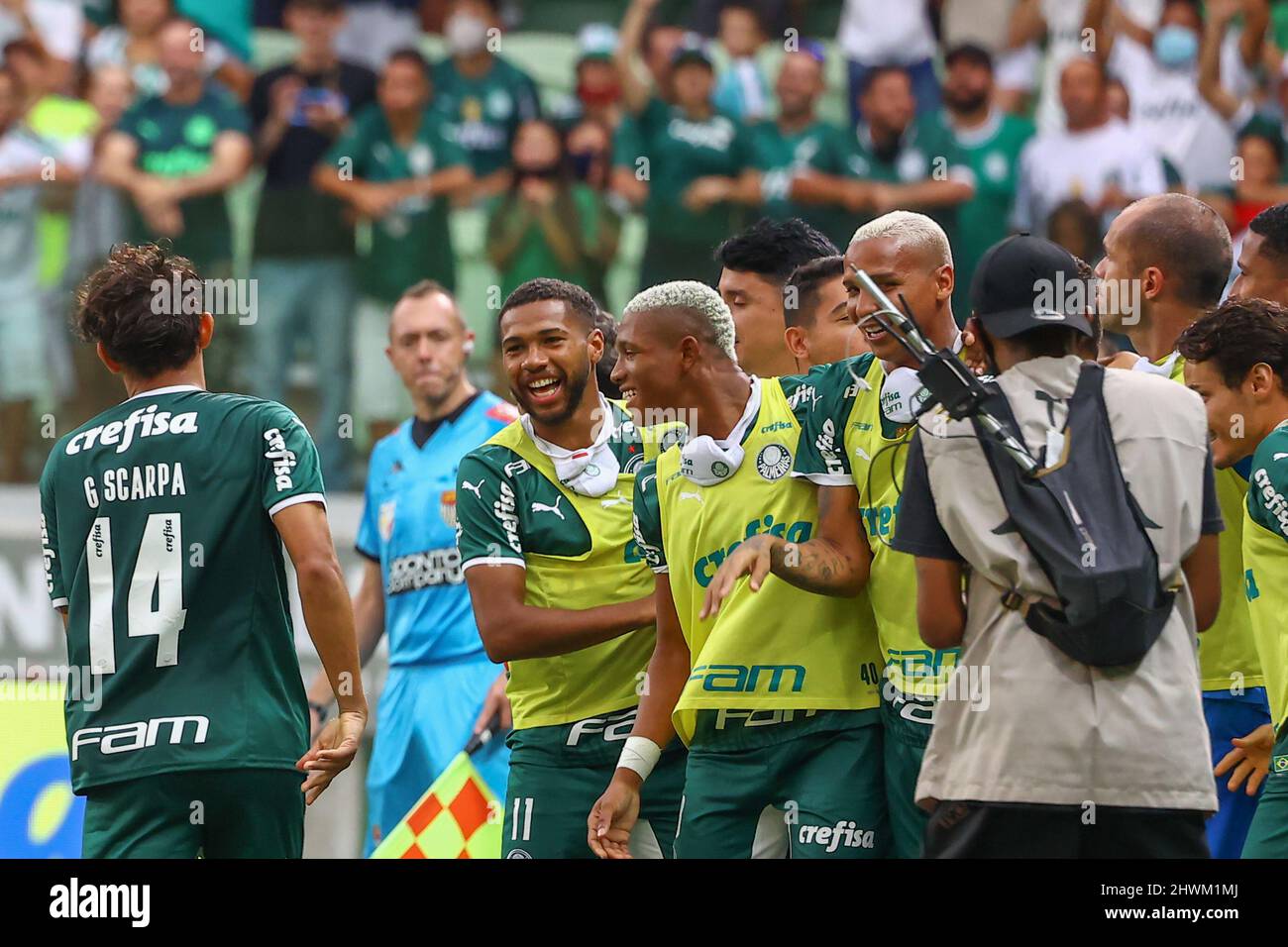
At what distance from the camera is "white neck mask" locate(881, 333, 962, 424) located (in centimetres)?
541

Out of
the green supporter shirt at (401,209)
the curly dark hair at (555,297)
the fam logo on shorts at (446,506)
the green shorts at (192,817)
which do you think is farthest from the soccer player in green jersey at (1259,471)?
the green supporter shirt at (401,209)

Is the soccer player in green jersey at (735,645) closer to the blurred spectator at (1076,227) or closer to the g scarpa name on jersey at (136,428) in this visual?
the g scarpa name on jersey at (136,428)

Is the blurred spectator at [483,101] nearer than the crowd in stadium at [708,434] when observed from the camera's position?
No

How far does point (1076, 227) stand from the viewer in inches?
453

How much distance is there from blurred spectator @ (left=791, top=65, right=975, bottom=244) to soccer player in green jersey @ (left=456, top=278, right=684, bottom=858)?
17.5 feet

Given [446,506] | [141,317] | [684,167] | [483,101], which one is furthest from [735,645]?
[483,101]

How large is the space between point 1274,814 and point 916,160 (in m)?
6.88

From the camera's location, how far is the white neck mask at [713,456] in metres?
5.71

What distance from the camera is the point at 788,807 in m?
5.58

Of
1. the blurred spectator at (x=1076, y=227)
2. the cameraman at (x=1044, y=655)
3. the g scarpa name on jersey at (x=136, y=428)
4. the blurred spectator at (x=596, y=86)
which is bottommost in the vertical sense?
the cameraman at (x=1044, y=655)

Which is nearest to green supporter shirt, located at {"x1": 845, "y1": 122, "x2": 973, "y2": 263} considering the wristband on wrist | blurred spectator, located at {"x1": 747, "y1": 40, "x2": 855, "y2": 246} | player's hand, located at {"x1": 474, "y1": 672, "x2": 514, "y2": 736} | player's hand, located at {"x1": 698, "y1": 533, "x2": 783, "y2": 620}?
blurred spectator, located at {"x1": 747, "y1": 40, "x2": 855, "y2": 246}

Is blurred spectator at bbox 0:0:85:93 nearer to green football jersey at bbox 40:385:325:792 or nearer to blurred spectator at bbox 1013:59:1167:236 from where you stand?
blurred spectator at bbox 1013:59:1167:236

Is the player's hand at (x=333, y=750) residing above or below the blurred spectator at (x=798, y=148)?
below
